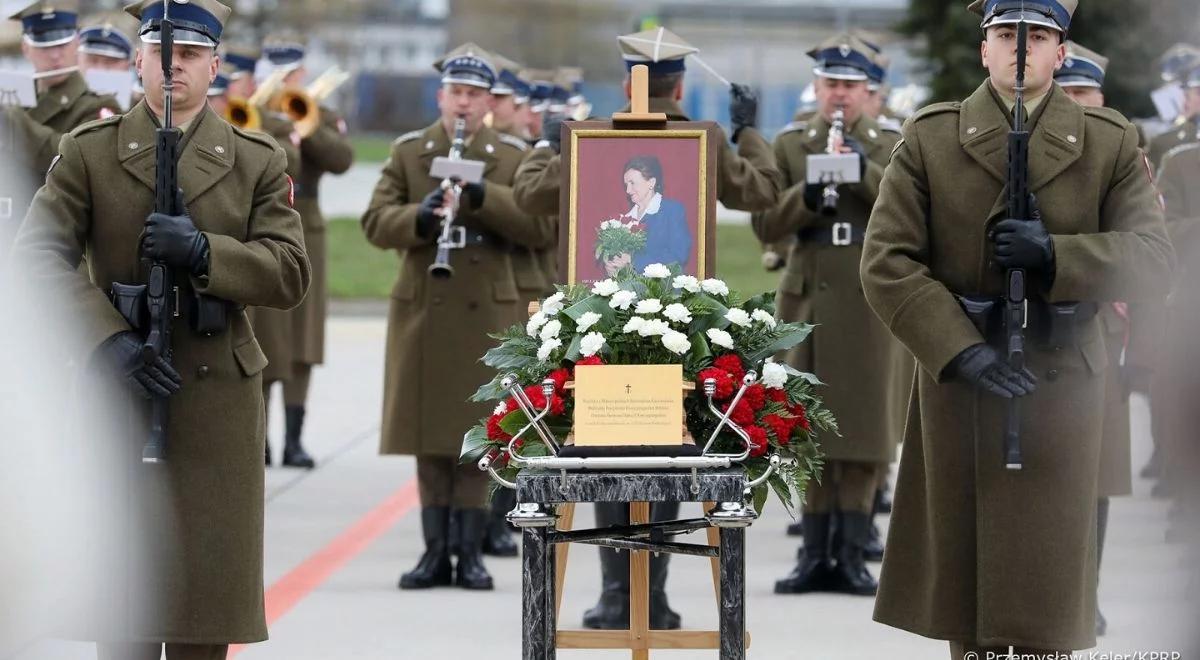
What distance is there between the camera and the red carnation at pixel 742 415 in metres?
5.60

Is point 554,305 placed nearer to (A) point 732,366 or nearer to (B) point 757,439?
(A) point 732,366

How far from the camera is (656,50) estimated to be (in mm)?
7723

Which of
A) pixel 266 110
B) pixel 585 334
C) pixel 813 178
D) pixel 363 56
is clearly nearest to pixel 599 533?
pixel 585 334

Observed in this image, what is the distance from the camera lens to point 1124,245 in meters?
5.80

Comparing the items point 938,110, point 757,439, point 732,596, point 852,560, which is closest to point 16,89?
point 852,560

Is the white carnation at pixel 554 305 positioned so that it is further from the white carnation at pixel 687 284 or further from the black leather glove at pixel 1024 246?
the black leather glove at pixel 1024 246

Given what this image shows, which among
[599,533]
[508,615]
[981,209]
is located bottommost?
[508,615]

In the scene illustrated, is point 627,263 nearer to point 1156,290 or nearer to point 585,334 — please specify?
point 585,334

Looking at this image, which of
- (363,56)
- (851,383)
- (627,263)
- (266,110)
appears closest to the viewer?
(627,263)

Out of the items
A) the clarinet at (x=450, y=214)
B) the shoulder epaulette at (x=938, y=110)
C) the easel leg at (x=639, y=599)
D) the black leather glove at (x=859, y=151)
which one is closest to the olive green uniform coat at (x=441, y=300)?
the clarinet at (x=450, y=214)

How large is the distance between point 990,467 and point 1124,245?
72 centimetres

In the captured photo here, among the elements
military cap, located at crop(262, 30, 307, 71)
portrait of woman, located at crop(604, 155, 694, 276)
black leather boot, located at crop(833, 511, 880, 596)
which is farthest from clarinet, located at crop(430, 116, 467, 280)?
military cap, located at crop(262, 30, 307, 71)

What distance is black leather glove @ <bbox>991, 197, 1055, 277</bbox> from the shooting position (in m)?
5.64

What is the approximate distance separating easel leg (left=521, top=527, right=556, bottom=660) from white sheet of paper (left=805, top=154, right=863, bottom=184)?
3.62m
